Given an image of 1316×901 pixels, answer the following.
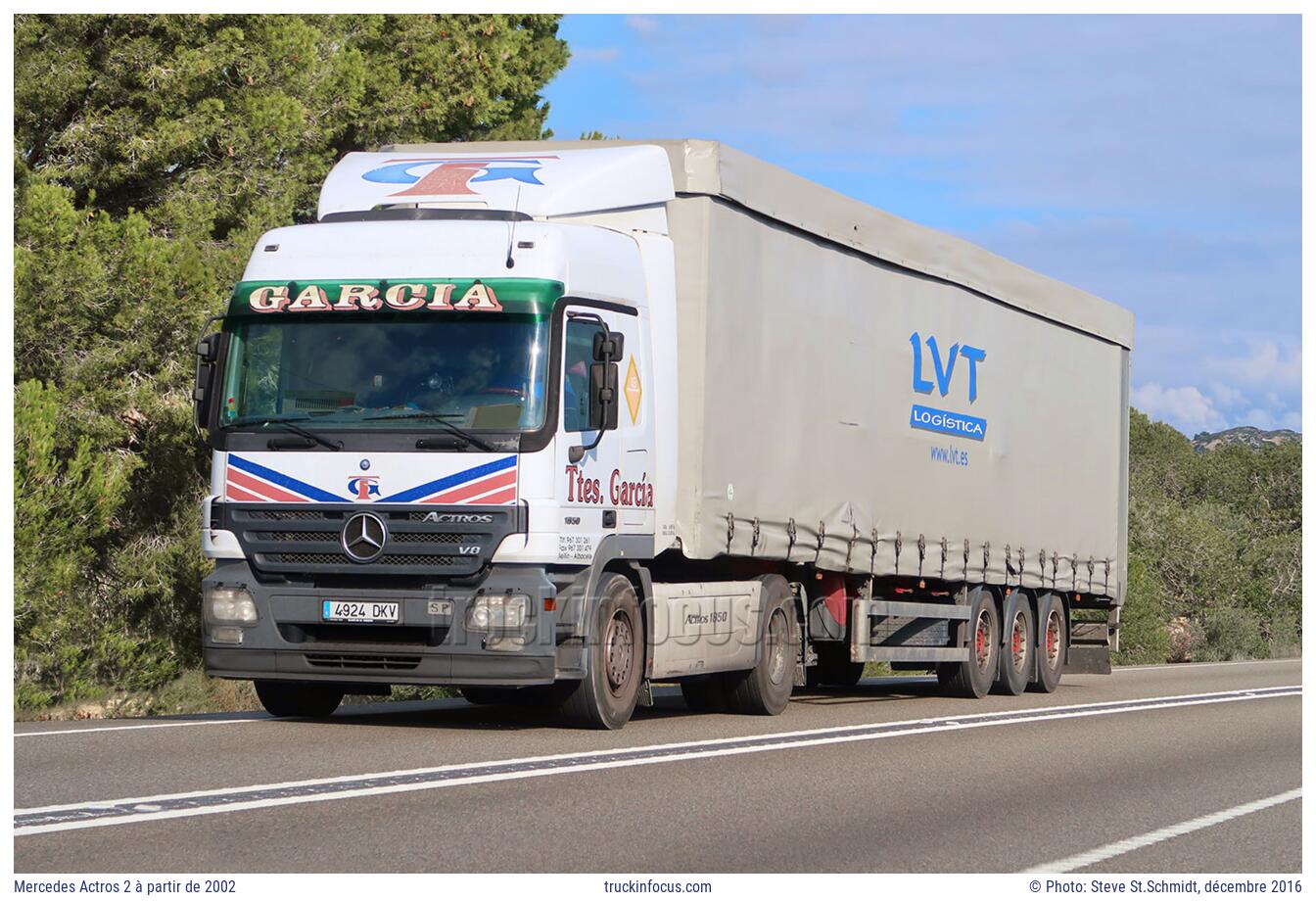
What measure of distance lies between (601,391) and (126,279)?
12.2 m

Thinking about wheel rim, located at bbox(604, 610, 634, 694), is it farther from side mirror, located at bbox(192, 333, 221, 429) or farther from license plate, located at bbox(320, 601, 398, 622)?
side mirror, located at bbox(192, 333, 221, 429)

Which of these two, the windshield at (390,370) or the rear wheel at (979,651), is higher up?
the windshield at (390,370)

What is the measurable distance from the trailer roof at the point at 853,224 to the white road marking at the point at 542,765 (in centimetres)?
402

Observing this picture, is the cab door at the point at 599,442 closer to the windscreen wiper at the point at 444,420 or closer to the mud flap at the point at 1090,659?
the windscreen wiper at the point at 444,420

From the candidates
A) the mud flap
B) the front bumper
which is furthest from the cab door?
the mud flap

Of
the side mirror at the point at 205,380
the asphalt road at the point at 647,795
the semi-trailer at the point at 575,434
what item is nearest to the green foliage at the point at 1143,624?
the semi-trailer at the point at 575,434

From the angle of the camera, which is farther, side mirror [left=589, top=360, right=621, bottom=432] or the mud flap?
the mud flap

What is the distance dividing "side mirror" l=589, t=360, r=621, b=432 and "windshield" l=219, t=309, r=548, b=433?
0.37m

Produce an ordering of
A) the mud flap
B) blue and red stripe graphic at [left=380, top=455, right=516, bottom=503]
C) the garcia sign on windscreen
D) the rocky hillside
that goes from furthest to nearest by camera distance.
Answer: the rocky hillside
the mud flap
the garcia sign on windscreen
blue and red stripe graphic at [left=380, top=455, right=516, bottom=503]

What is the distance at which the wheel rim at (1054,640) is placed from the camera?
840 inches

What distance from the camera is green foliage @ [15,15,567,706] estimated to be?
73.4 feet

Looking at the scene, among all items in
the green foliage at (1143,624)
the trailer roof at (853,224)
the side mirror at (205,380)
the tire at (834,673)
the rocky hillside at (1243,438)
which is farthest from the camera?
the rocky hillside at (1243,438)

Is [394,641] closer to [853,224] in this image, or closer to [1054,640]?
[853,224]

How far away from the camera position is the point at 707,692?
1567cm
